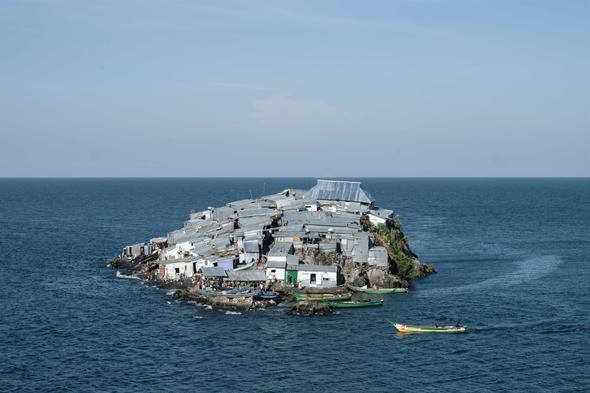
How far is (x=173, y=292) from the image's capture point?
87.6 m

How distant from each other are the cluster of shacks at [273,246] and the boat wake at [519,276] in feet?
32.3

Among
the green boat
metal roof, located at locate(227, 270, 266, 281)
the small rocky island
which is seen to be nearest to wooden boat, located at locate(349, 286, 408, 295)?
the green boat

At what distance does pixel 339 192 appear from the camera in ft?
410

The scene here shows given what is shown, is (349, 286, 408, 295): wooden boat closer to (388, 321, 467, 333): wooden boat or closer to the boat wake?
the boat wake

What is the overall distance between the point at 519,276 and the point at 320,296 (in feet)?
120

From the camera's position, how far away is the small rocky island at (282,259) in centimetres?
8289

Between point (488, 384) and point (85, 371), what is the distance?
119 feet

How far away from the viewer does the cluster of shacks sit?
282 feet

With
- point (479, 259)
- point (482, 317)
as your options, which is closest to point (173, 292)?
point (482, 317)

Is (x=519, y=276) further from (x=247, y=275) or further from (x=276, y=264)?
(x=247, y=275)

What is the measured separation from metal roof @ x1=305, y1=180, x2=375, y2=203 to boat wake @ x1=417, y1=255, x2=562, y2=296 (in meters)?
31.5

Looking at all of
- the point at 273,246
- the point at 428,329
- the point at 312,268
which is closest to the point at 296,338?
the point at 428,329

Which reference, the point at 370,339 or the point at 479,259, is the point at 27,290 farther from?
the point at 479,259

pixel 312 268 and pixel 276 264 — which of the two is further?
pixel 276 264
